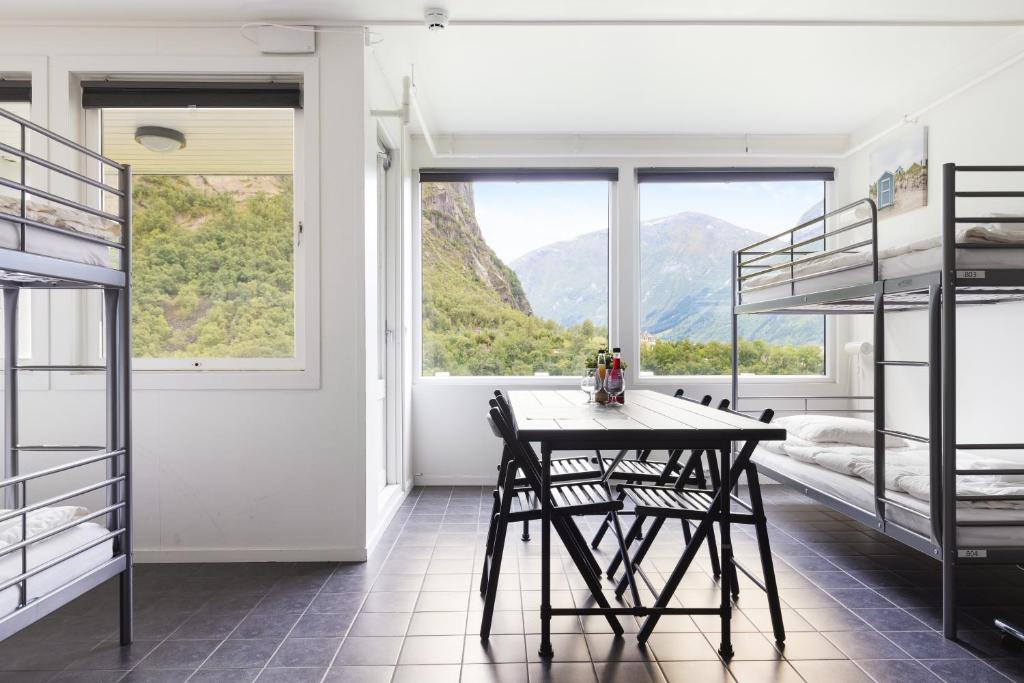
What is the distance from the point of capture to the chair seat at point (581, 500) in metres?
2.37

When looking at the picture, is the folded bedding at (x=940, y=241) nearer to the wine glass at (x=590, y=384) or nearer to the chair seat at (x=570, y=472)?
the wine glass at (x=590, y=384)

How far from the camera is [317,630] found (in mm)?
2480

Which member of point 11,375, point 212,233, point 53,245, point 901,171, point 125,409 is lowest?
point 125,409

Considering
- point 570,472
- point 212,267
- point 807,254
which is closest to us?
point 570,472

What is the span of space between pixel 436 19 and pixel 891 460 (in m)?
3.10

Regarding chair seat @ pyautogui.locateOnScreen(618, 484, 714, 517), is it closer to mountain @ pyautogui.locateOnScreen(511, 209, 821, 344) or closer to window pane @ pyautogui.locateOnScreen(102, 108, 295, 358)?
window pane @ pyautogui.locateOnScreen(102, 108, 295, 358)

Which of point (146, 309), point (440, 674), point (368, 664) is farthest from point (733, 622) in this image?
point (146, 309)

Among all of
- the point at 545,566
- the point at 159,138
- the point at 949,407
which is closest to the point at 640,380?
the point at 949,407

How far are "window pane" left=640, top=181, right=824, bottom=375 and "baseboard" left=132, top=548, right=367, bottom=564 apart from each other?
9.42 feet

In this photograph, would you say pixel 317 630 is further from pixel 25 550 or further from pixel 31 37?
pixel 31 37

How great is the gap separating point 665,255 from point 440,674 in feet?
12.9

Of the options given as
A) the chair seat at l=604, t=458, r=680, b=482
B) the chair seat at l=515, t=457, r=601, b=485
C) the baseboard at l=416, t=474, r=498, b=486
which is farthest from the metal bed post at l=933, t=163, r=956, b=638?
the baseboard at l=416, t=474, r=498, b=486

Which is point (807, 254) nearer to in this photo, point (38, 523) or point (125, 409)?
point (125, 409)

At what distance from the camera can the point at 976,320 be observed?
149 inches
